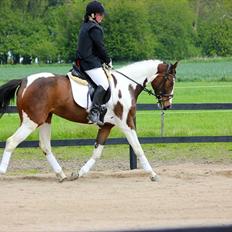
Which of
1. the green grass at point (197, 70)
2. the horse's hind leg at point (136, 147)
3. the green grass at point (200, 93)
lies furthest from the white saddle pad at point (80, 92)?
the green grass at point (197, 70)

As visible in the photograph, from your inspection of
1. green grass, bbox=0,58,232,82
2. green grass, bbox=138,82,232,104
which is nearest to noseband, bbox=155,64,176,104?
green grass, bbox=138,82,232,104

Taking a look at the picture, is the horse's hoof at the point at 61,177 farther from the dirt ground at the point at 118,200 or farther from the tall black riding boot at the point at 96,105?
the tall black riding boot at the point at 96,105

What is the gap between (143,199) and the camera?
9.67m

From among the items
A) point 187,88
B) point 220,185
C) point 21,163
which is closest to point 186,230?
point 220,185

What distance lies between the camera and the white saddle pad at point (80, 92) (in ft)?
36.7

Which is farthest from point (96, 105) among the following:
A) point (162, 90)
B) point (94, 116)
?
point (162, 90)

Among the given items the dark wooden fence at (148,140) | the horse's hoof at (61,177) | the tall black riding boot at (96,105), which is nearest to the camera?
the tall black riding boot at (96,105)

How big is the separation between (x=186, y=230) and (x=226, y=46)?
41.2m

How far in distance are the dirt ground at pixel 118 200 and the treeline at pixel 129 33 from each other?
31.0 m

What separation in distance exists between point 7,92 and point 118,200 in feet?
9.13

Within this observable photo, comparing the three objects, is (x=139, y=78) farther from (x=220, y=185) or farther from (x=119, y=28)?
(x=119, y=28)

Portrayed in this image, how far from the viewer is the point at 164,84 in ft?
39.1

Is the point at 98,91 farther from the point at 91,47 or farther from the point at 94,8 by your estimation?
the point at 94,8

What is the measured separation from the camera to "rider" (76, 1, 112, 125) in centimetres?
1114
